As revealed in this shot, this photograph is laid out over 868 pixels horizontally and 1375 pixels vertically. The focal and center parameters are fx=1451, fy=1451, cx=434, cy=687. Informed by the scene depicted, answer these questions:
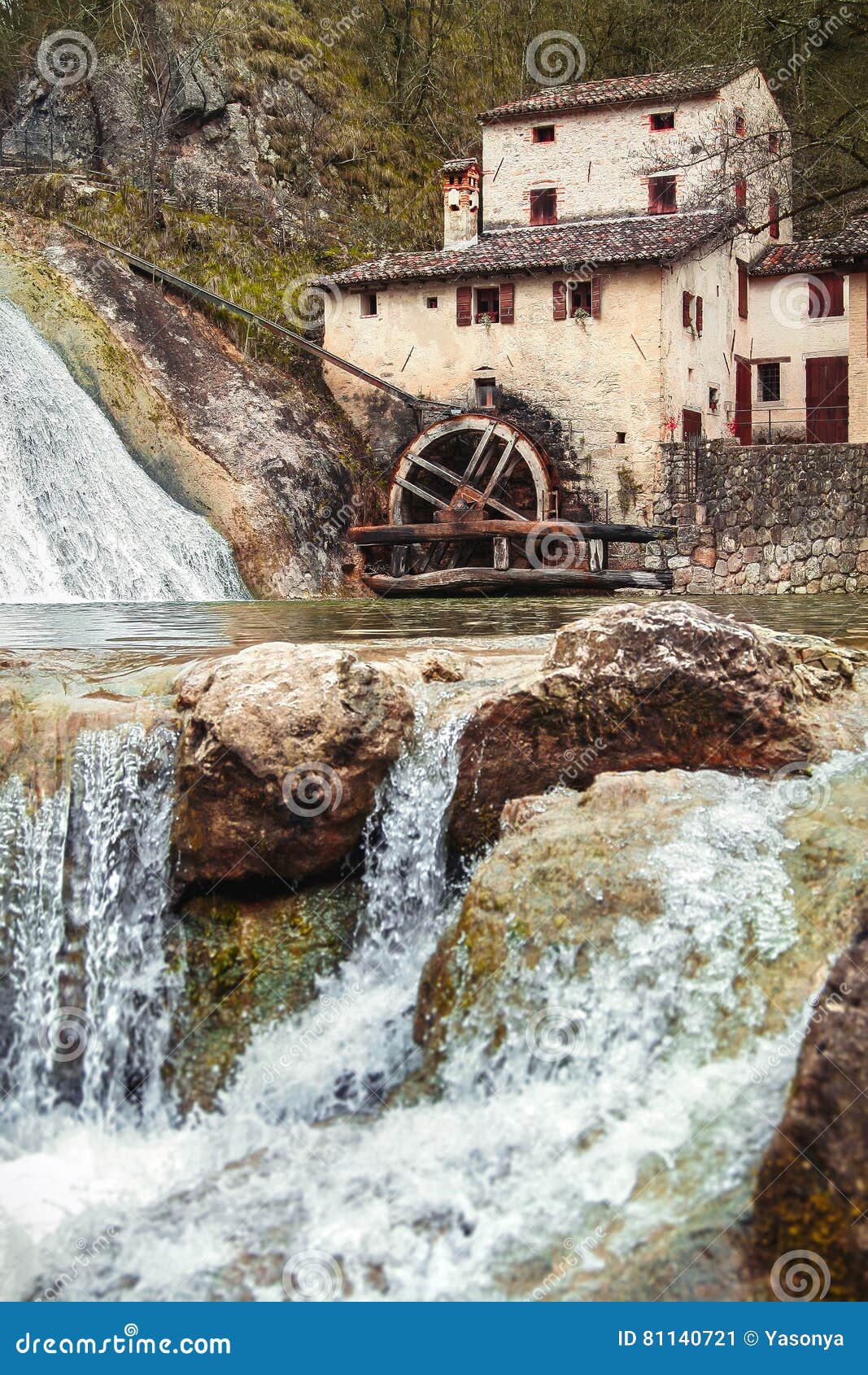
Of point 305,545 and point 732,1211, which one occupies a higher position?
point 305,545

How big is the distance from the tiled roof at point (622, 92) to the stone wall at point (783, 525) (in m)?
7.38

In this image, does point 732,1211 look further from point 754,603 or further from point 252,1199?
point 754,603

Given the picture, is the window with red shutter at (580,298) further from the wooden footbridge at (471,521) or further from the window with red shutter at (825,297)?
the window with red shutter at (825,297)

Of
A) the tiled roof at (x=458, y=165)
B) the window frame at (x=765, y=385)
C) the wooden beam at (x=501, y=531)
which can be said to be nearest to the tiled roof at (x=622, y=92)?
the tiled roof at (x=458, y=165)

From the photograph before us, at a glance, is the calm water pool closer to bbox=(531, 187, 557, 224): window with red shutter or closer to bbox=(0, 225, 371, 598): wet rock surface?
bbox=(0, 225, 371, 598): wet rock surface

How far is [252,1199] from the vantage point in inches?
215

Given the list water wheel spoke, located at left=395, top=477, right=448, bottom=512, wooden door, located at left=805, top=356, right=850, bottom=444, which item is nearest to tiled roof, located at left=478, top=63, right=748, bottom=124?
wooden door, located at left=805, top=356, right=850, bottom=444

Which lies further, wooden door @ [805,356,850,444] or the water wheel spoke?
wooden door @ [805,356,850,444]

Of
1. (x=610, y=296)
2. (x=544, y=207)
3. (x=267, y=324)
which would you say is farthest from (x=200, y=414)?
(x=544, y=207)

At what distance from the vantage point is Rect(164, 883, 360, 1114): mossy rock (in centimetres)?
650

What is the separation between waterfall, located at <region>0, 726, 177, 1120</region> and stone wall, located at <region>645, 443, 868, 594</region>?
16201 millimetres

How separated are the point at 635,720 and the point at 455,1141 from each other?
2568 mm

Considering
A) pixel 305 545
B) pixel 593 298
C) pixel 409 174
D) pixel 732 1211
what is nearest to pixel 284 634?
pixel 732 1211

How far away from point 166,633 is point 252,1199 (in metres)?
6.82
